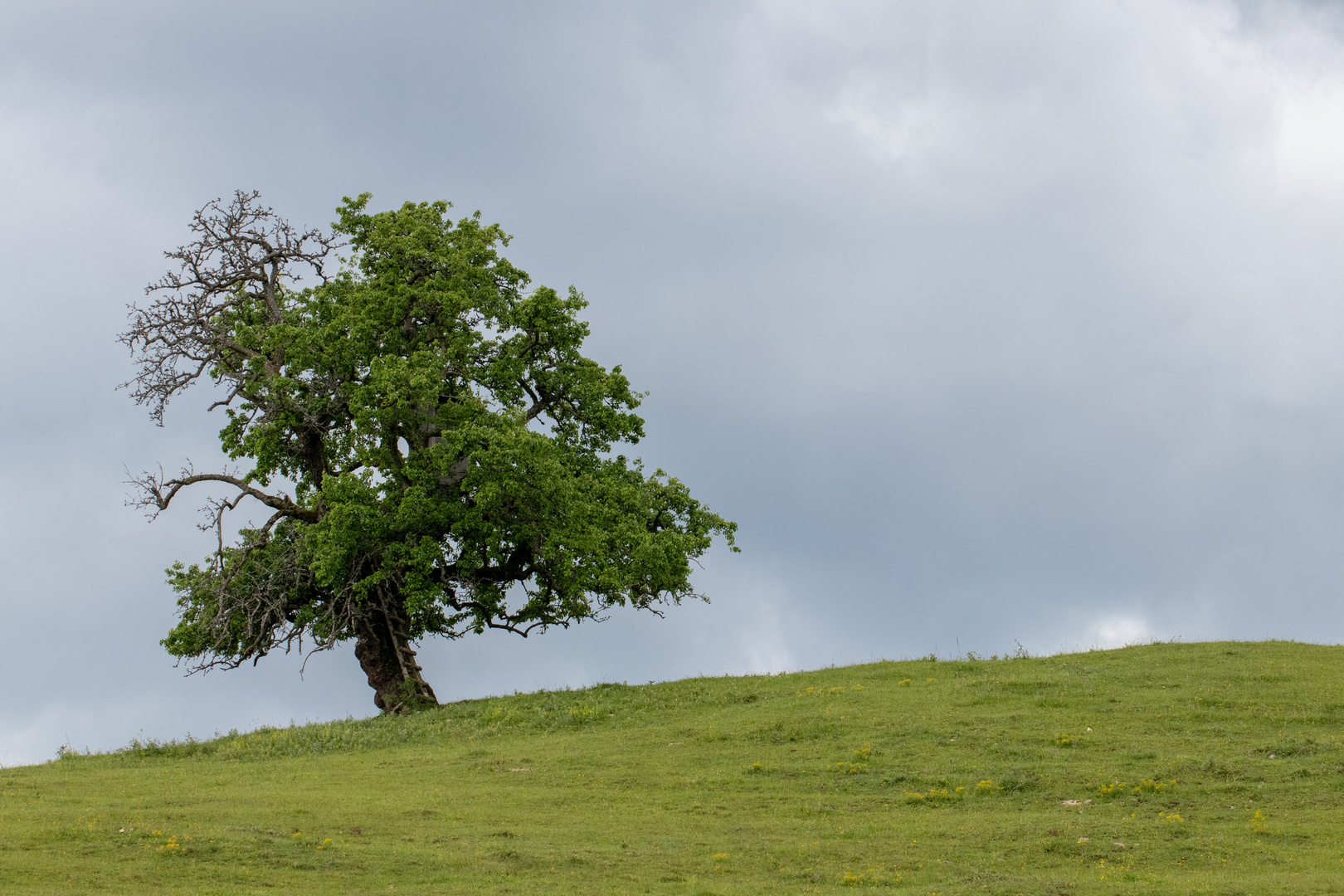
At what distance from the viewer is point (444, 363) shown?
117 feet

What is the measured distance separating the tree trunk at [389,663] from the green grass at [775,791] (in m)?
2.21

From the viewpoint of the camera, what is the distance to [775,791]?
23.2 m

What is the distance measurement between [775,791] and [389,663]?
1763 centimetres

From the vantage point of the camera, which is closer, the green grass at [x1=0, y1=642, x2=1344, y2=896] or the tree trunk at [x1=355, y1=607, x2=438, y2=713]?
the green grass at [x1=0, y1=642, x2=1344, y2=896]

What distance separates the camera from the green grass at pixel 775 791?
17438 millimetres

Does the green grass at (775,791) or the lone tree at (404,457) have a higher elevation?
the lone tree at (404,457)

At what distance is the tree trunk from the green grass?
7.25ft

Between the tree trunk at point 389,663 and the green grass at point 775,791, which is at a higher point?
the tree trunk at point 389,663

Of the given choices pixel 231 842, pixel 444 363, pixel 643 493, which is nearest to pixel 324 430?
pixel 444 363

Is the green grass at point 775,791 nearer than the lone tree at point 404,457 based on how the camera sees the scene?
Yes

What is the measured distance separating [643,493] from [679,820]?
16.4m

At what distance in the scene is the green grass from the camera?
1744 cm

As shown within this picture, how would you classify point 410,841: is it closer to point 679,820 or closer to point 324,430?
point 679,820

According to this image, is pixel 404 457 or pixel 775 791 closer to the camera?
pixel 775 791
